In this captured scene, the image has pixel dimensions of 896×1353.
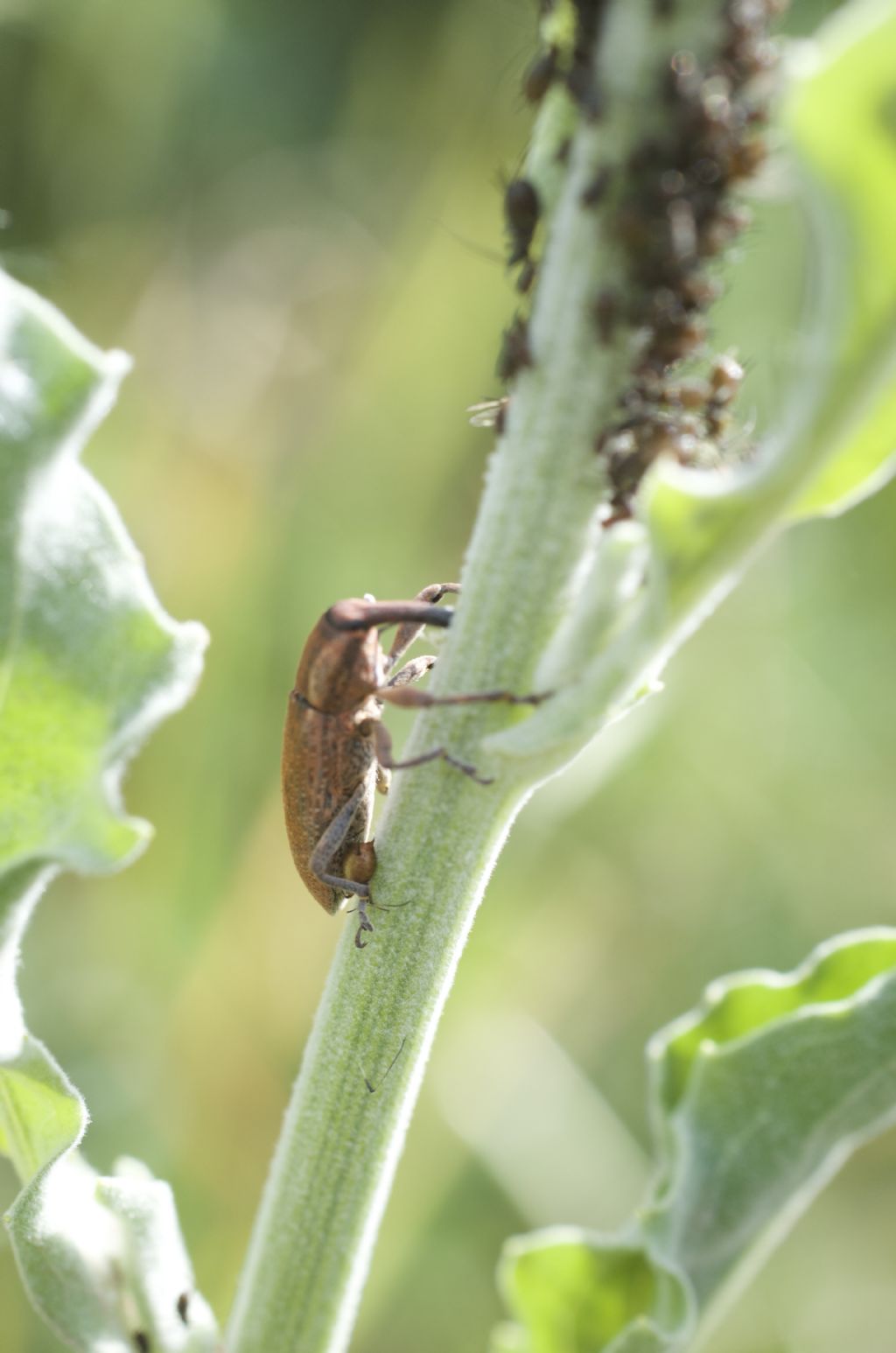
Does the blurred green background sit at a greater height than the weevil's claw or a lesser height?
greater

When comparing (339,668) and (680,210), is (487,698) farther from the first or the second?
(339,668)

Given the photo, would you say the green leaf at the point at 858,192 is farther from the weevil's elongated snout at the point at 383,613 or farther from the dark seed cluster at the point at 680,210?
the weevil's elongated snout at the point at 383,613

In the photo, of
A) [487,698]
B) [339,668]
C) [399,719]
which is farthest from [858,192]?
[399,719]

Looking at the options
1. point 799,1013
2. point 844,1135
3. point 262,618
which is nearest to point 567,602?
point 799,1013

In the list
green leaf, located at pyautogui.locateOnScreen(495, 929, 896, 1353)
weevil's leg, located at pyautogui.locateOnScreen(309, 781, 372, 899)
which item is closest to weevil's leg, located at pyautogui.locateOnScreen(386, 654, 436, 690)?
weevil's leg, located at pyautogui.locateOnScreen(309, 781, 372, 899)

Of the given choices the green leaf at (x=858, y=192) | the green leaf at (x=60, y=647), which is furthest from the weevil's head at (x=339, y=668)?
the green leaf at (x=858, y=192)

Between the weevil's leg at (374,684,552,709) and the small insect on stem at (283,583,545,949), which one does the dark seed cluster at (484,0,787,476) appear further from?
the small insect on stem at (283,583,545,949)

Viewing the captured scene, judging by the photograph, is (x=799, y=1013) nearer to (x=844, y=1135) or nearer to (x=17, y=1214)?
(x=844, y=1135)
